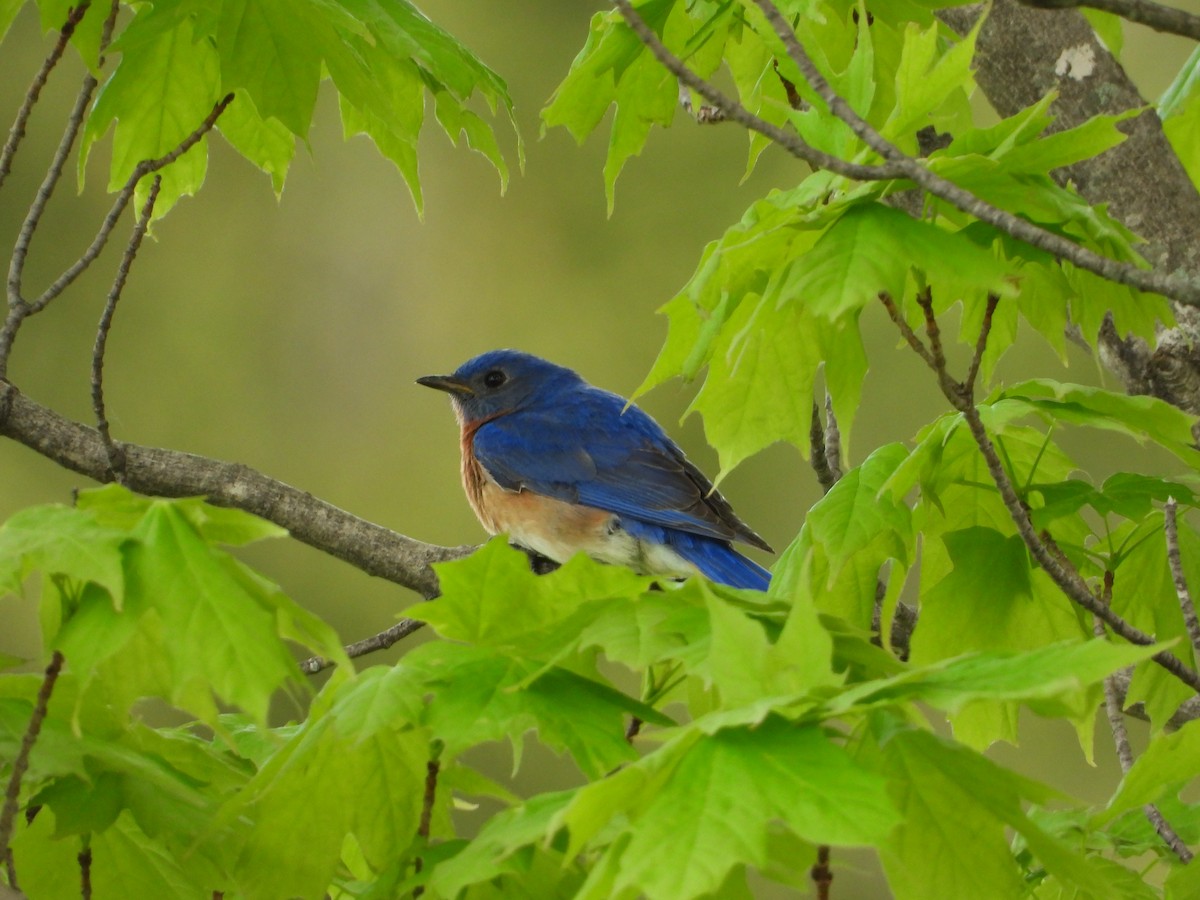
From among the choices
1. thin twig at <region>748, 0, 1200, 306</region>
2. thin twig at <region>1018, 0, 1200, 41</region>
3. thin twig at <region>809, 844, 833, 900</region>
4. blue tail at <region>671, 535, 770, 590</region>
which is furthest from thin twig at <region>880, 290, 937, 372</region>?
blue tail at <region>671, 535, 770, 590</region>

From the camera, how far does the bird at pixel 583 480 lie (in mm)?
2740

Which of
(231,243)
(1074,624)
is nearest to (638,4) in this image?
(1074,624)

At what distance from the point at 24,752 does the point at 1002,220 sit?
74cm

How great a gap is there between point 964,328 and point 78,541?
85cm

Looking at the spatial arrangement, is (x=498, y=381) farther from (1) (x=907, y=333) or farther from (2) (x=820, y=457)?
(1) (x=907, y=333)

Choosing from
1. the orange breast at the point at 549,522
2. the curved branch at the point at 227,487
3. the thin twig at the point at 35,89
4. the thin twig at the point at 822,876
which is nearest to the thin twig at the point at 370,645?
the curved branch at the point at 227,487

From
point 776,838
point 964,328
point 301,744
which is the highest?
point 964,328

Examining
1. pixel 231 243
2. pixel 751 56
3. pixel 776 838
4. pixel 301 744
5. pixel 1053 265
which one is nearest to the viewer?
pixel 776 838

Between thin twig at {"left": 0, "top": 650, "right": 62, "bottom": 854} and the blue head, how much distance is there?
7.74 feet

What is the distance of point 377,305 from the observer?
7.23 metres

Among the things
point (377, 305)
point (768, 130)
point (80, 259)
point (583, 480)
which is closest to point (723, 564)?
point (583, 480)

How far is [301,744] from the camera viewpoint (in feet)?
3.14

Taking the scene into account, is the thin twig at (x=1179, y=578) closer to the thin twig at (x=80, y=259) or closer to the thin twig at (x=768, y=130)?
the thin twig at (x=768, y=130)

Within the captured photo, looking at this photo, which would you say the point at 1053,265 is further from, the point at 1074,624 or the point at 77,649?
the point at 77,649
